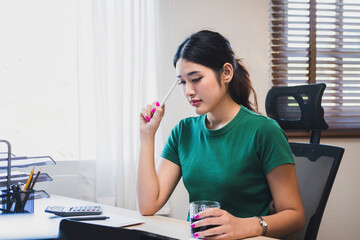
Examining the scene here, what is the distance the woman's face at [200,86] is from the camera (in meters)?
1.44

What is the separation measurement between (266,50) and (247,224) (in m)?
1.75

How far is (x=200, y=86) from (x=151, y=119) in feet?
0.88

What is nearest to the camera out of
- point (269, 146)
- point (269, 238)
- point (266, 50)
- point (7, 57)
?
point (269, 238)

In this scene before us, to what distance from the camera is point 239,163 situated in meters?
1.39

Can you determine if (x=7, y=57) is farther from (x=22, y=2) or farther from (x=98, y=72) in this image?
(x=98, y=72)

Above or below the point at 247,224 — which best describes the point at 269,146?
above

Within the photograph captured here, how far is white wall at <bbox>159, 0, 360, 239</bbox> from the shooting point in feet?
8.17

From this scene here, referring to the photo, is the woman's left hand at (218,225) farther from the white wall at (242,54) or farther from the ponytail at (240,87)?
the white wall at (242,54)

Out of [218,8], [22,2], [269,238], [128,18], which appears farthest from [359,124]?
[22,2]

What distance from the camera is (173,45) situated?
2.50 meters

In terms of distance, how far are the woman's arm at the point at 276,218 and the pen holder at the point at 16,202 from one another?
636 mm

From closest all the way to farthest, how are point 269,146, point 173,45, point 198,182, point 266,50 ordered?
1. point 269,146
2. point 198,182
3. point 173,45
4. point 266,50

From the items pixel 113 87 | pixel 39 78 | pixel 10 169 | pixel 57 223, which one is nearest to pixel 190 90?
pixel 57 223

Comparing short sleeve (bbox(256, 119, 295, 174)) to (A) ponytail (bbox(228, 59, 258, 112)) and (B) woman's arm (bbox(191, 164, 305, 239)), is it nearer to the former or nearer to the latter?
(B) woman's arm (bbox(191, 164, 305, 239))
